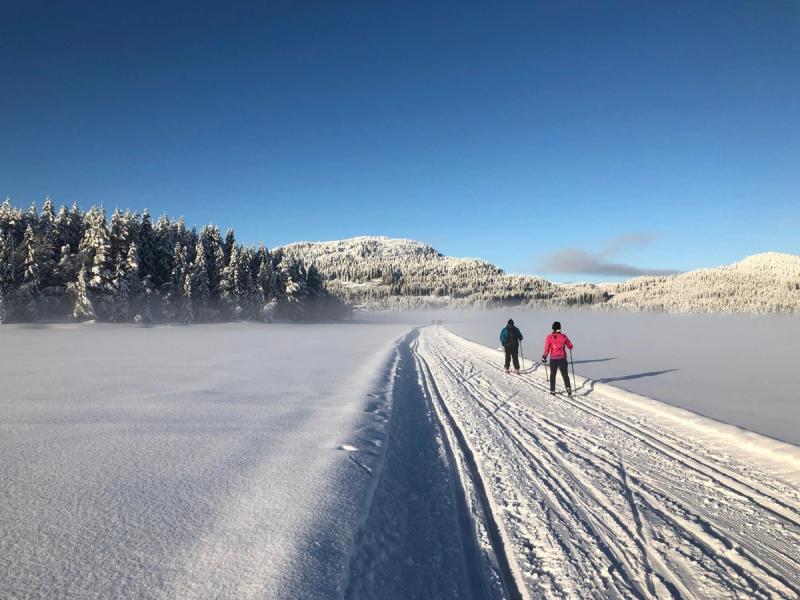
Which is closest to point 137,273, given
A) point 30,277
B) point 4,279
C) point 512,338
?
point 30,277

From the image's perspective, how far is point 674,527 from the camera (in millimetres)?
3973

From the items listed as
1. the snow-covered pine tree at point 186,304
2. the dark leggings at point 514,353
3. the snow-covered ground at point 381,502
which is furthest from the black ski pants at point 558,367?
the snow-covered pine tree at point 186,304

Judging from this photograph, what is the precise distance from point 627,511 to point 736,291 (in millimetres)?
211552

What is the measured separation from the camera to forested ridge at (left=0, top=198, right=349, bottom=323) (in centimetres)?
3592

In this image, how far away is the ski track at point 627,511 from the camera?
10.5 feet

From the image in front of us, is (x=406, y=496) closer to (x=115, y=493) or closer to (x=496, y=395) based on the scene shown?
(x=115, y=493)

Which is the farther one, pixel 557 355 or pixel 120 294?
pixel 120 294

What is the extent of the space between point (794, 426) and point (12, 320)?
1906 inches

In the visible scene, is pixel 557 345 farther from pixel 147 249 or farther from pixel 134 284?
pixel 147 249

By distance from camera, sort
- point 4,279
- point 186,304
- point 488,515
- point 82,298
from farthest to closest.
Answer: point 186,304 → point 82,298 → point 4,279 → point 488,515

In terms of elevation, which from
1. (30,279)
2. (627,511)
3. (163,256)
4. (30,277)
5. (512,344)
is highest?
(163,256)

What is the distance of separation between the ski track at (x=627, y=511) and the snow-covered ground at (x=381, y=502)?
2 centimetres

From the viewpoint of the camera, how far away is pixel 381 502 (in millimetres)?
4355

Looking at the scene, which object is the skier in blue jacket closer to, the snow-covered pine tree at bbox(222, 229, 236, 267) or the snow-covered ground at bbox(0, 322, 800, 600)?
the snow-covered ground at bbox(0, 322, 800, 600)
